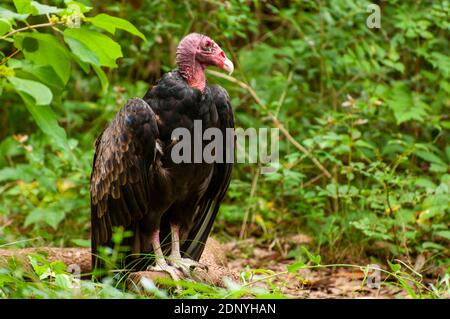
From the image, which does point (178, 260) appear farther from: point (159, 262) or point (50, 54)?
point (50, 54)

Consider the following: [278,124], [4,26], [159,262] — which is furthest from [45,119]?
[278,124]

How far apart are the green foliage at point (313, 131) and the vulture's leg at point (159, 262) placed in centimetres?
120

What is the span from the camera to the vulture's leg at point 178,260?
5036mm

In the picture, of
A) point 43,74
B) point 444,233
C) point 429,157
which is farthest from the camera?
point 429,157

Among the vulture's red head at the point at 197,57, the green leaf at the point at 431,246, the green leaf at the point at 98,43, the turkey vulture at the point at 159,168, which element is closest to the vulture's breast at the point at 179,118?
the turkey vulture at the point at 159,168

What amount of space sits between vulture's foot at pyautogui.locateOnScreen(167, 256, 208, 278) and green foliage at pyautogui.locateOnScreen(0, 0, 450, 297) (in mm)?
1380

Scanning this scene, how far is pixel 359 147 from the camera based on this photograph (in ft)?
23.8

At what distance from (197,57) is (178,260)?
1.31 m

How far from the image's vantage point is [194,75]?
5.10 m

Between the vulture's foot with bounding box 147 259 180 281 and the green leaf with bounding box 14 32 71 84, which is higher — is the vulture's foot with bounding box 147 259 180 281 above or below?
below

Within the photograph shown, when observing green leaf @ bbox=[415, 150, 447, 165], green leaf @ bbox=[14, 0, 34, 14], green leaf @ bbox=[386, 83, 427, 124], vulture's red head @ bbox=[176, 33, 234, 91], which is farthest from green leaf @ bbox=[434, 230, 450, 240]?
green leaf @ bbox=[14, 0, 34, 14]

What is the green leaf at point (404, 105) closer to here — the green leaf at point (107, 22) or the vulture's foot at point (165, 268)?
the vulture's foot at point (165, 268)

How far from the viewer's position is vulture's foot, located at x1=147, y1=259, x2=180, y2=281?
16.0 feet

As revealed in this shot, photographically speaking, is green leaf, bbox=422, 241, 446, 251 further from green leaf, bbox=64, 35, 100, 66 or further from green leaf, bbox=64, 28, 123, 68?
green leaf, bbox=64, 35, 100, 66
